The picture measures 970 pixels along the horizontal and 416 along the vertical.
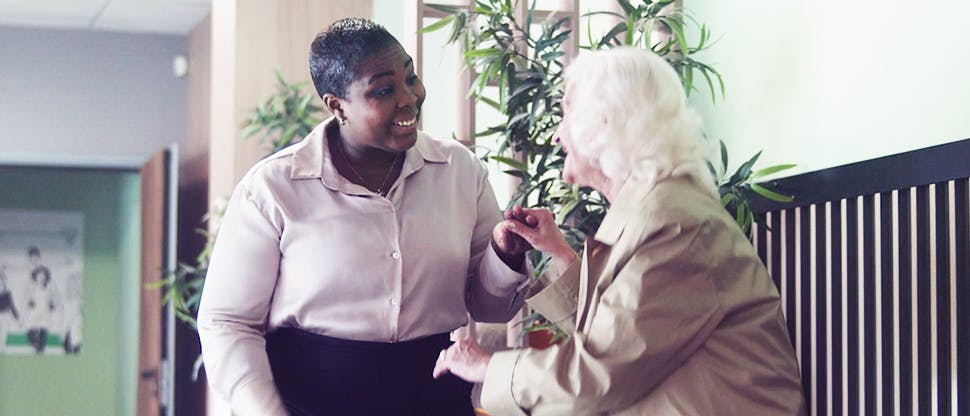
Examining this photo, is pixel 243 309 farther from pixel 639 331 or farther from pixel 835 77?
pixel 835 77

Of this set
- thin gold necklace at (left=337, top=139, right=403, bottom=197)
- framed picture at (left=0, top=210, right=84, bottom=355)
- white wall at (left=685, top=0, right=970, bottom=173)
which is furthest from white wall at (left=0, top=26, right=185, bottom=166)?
thin gold necklace at (left=337, top=139, right=403, bottom=197)

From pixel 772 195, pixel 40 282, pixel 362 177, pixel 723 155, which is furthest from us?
pixel 40 282

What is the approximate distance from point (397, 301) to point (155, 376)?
4.80m

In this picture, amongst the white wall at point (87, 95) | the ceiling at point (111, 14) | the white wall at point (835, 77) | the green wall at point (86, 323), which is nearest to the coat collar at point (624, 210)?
the white wall at point (835, 77)

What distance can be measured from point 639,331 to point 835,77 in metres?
1.49

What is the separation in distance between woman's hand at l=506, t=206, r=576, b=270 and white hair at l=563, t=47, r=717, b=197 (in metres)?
0.15

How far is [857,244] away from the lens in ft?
8.91

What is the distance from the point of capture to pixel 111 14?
6.84m

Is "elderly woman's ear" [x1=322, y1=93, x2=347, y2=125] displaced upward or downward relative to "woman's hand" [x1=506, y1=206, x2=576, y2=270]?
upward

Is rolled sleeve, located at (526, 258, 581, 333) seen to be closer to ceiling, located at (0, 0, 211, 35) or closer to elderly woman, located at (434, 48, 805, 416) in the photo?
elderly woman, located at (434, 48, 805, 416)

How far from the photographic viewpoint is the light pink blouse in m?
2.16

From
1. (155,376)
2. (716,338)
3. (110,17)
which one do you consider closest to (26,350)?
(155,376)

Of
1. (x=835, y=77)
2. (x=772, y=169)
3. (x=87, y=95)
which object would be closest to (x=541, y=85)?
(x=772, y=169)

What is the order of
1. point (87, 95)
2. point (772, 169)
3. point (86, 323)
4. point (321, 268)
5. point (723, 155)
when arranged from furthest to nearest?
point (86, 323) < point (87, 95) < point (723, 155) < point (772, 169) < point (321, 268)
